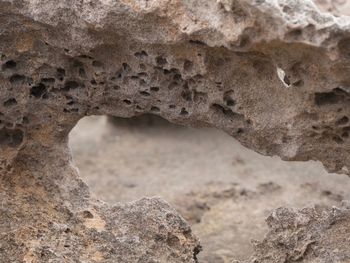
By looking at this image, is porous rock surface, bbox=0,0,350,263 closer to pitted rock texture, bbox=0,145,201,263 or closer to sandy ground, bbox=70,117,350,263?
pitted rock texture, bbox=0,145,201,263

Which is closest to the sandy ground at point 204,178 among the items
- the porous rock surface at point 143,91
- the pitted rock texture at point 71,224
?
the pitted rock texture at point 71,224

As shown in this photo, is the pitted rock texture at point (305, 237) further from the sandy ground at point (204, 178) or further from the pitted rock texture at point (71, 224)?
the sandy ground at point (204, 178)

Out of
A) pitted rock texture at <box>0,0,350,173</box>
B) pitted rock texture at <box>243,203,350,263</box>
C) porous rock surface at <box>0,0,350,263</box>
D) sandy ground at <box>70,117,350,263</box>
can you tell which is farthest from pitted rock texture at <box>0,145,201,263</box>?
sandy ground at <box>70,117,350,263</box>

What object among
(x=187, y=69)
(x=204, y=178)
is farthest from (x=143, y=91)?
(x=204, y=178)

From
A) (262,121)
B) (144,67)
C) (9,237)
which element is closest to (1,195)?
(9,237)

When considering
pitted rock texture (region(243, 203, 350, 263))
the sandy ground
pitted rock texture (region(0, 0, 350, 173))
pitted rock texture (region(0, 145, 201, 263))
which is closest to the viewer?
pitted rock texture (region(0, 0, 350, 173))

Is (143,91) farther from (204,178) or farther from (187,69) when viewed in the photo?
(204,178)

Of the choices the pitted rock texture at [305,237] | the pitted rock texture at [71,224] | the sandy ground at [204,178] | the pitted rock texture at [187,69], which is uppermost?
the pitted rock texture at [187,69]
